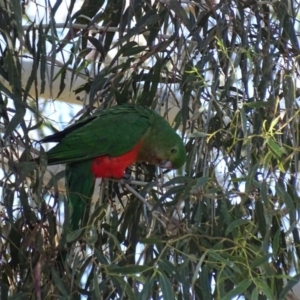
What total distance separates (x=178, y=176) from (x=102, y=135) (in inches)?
19.6

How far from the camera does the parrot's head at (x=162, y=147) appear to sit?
7.54ft

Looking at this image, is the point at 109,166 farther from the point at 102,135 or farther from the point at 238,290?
the point at 238,290

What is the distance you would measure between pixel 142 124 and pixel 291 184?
63 centimetres

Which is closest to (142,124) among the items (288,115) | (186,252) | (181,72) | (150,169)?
(150,169)

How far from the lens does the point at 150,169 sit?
232cm

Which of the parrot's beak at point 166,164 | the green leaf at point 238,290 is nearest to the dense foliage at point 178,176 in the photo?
the green leaf at point 238,290

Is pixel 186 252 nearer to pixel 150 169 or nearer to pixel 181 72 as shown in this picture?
pixel 181 72

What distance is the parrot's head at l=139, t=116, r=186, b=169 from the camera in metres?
2.30

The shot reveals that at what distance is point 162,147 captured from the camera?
2318 mm

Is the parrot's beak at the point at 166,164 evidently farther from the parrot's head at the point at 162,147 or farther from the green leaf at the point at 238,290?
the green leaf at the point at 238,290

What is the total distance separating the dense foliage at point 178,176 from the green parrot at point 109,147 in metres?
0.06

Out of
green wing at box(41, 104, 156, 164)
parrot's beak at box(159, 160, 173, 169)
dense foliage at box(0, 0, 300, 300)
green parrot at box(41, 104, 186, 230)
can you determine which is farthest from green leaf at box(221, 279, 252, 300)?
parrot's beak at box(159, 160, 173, 169)

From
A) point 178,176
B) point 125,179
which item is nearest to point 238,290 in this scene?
point 178,176

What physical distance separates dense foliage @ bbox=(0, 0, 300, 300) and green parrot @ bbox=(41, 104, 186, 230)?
58mm
